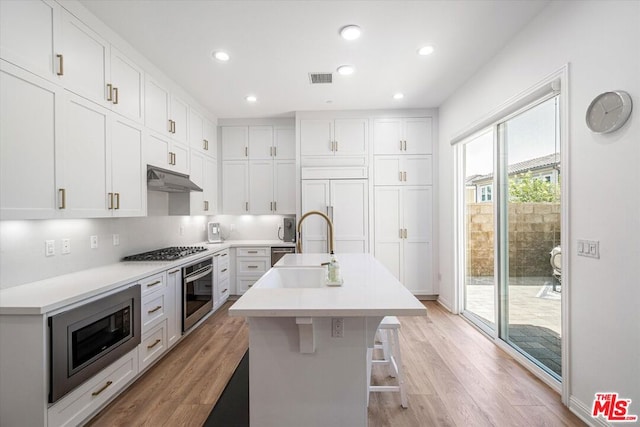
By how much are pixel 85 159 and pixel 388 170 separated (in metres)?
3.56

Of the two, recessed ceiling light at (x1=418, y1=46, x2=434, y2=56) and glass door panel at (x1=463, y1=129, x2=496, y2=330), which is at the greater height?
recessed ceiling light at (x1=418, y1=46, x2=434, y2=56)

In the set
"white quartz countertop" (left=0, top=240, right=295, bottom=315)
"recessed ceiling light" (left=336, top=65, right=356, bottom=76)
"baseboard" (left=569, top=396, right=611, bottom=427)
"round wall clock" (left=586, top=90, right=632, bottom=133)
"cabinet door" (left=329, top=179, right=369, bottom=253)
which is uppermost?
"recessed ceiling light" (left=336, top=65, right=356, bottom=76)

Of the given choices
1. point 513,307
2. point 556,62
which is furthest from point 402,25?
point 513,307

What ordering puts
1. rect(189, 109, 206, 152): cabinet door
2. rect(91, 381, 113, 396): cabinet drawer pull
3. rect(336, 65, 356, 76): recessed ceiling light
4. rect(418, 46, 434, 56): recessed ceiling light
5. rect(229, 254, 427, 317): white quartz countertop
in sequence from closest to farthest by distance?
rect(229, 254, 427, 317): white quartz countertop, rect(91, 381, 113, 396): cabinet drawer pull, rect(418, 46, 434, 56): recessed ceiling light, rect(336, 65, 356, 76): recessed ceiling light, rect(189, 109, 206, 152): cabinet door

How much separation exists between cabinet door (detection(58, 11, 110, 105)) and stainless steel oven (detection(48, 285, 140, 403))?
151 cm

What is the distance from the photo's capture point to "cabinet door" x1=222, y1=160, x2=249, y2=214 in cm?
475

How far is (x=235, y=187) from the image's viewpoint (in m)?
4.76

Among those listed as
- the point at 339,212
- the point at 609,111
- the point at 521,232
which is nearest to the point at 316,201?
the point at 339,212

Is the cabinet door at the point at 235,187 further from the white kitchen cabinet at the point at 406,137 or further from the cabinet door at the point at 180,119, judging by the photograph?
the white kitchen cabinet at the point at 406,137

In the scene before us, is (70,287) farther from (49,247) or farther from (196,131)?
(196,131)

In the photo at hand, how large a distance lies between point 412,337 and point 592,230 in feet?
6.40

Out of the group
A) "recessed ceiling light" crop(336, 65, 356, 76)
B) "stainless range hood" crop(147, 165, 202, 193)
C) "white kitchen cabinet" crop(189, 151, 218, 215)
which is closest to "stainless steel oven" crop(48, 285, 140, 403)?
"stainless range hood" crop(147, 165, 202, 193)

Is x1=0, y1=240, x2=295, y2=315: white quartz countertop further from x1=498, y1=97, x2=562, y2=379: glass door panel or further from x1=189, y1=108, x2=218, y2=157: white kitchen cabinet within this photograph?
x1=498, y1=97, x2=562, y2=379: glass door panel

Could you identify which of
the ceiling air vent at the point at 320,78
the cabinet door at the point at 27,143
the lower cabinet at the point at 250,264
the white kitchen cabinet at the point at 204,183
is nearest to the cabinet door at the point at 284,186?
the lower cabinet at the point at 250,264
